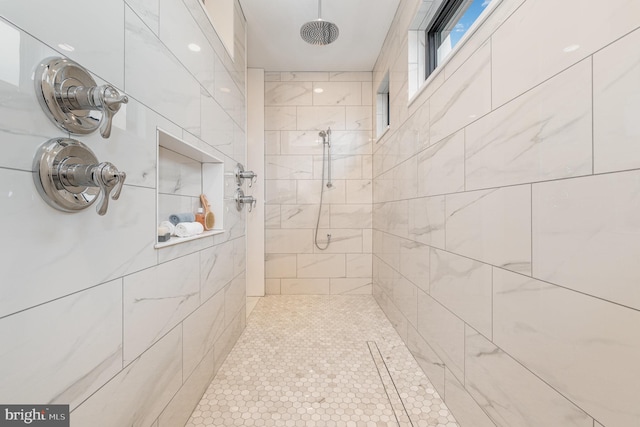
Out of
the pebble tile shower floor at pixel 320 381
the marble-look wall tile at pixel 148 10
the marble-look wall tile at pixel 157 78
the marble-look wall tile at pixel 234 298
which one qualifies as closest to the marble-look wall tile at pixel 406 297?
the pebble tile shower floor at pixel 320 381

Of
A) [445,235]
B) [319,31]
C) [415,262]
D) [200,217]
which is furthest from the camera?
[319,31]

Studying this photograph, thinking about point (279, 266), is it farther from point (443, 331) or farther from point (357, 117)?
point (443, 331)

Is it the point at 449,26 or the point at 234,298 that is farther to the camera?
the point at 234,298

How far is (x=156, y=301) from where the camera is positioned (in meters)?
0.99

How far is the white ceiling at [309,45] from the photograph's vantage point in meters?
2.13

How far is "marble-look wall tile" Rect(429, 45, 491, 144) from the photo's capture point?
3.42 ft

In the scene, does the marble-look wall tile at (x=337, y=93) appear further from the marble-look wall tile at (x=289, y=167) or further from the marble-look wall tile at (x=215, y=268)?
the marble-look wall tile at (x=215, y=268)

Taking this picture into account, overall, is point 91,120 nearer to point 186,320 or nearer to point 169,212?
point 169,212

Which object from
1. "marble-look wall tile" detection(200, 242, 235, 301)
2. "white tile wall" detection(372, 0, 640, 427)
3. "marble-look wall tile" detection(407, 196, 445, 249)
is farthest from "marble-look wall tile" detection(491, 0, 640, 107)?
"marble-look wall tile" detection(200, 242, 235, 301)

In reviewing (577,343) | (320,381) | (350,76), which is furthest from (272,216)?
(577,343)

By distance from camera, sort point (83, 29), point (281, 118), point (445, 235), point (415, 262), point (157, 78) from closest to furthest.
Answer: point (83, 29)
point (157, 78)
point (445, 235)
point (415, 262)
point (281, 118)

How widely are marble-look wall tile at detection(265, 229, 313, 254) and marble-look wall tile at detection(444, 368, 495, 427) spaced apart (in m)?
→ 2.00

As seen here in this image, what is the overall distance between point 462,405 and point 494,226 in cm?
80

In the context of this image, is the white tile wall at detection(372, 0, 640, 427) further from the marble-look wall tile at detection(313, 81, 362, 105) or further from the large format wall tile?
the marble-look wall tile at detection(313, 81, 362, 105)
